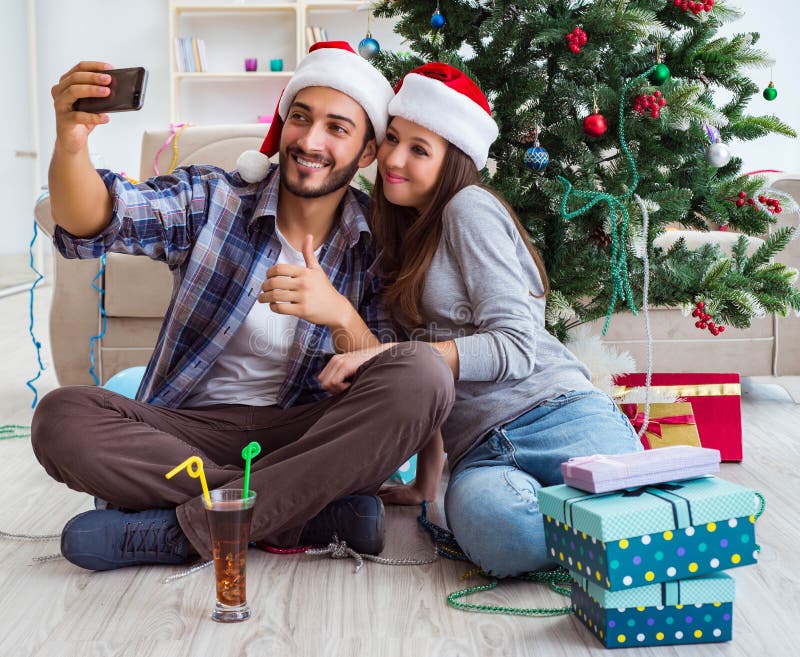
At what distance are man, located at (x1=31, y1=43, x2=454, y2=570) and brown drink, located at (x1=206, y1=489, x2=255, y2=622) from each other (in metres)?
0.19

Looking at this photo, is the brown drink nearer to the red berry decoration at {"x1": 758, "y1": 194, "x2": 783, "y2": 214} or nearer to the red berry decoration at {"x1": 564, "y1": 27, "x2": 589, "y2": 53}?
the red berry decoration at {"x1": 564, "y1": 27, "x2": 589, "y2": 53}

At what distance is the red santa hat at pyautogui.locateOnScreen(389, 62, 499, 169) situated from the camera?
63.3 inches

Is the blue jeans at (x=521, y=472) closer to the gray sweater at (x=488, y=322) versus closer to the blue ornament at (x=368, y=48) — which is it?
the gray sweater at (x=488, y=322)

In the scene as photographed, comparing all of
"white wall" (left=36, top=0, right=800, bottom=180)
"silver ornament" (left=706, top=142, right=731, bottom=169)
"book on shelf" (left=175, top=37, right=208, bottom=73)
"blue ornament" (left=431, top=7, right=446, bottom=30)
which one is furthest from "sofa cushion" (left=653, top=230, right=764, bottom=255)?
"book on shelf" (left=175, top=37, right=208, bottom=73)

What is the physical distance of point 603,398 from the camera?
1548mm

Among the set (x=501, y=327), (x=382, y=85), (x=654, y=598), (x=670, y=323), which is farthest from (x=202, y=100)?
(x=654, y=598)

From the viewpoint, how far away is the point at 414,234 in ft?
5.35

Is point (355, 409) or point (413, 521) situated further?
point (413, 521)

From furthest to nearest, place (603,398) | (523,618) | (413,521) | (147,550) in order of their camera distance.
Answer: (413,521) → (603,398) → (147,550) → (523,618)

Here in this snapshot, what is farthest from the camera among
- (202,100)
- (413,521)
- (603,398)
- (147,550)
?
(202,100)

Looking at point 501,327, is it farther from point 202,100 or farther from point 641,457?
point 202,100

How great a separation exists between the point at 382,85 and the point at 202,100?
4.95 meters

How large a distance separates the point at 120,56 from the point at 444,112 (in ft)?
17.5

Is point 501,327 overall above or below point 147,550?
above
